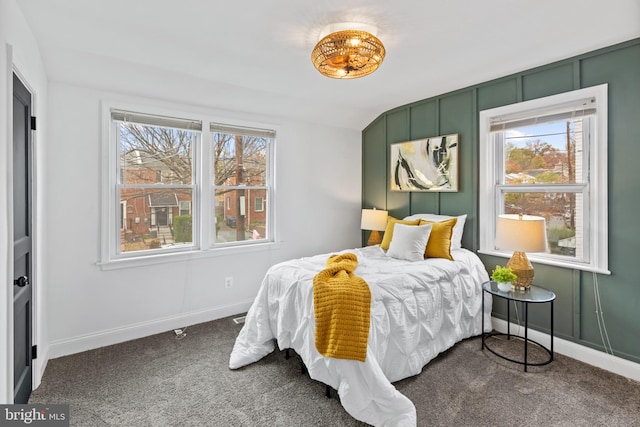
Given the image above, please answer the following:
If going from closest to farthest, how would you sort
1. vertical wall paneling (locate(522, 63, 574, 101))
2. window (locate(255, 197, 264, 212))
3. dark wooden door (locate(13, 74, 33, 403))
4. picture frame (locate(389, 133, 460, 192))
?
dark wooden door (locate(13, 74, 33, 403))
vertical wall paneling (locate(522, 63, 574, 101))
picture frame (locate(389, 133, 460, 192))
window (locate(255, 197, 264, 212))

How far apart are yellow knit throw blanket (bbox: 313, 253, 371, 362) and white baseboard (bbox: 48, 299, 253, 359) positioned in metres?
1.72

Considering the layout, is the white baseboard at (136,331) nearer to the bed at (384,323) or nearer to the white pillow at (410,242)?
the bed at (384,323)

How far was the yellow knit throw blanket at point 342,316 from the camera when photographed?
185 cm

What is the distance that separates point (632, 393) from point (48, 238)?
4.33 meters

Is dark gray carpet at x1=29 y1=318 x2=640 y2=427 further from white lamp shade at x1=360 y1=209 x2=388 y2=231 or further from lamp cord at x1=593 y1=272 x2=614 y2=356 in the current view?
white lamp shade at x1=360 y1=209 x2=388 y2=231

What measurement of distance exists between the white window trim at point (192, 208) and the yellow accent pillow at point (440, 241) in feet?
5.74

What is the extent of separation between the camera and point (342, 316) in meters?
1.91

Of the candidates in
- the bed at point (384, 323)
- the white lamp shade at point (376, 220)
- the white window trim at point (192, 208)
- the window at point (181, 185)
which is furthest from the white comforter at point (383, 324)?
the window at point (181, 185)

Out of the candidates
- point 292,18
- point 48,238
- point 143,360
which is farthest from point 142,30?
point 143,360

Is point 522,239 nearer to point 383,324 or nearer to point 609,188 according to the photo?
point 609,188

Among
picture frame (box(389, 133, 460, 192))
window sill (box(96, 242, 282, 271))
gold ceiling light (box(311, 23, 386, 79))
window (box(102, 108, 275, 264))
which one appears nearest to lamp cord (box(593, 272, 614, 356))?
picture frame (box(389, 133, 460, 192))

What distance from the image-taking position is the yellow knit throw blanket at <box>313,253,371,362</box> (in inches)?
72.9

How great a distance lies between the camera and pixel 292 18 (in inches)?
78.9

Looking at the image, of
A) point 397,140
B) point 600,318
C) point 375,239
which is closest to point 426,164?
point 397,140
